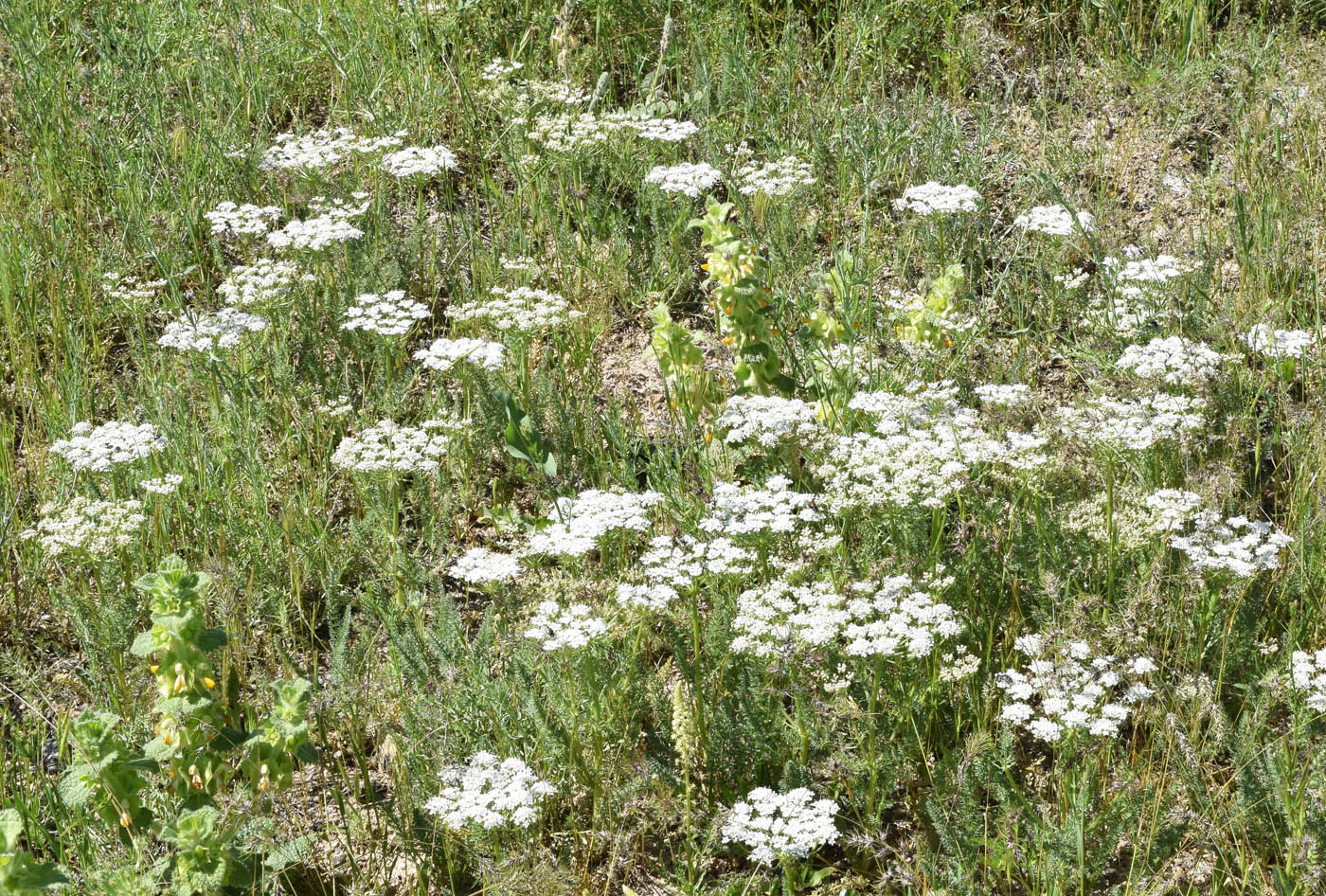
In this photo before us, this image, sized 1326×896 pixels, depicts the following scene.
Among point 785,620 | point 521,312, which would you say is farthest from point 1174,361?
point 521,312

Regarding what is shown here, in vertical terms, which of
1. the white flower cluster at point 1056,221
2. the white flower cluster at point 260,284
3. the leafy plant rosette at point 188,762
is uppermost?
the white flower cluster at point 1056,221

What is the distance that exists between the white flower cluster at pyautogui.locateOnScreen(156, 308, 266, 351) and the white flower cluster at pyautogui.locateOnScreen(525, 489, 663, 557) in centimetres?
148

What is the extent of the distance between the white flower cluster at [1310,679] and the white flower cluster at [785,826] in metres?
1.13

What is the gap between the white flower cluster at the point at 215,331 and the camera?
149 inches

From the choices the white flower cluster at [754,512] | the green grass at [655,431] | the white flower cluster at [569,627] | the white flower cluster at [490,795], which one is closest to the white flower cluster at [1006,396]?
the green grass at [655,431]

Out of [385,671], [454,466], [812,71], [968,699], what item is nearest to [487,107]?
[812,71]

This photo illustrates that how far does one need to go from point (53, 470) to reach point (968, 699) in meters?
2.96

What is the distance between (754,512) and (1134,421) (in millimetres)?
1015

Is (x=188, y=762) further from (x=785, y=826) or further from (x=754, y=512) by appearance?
(x=754, y=512)

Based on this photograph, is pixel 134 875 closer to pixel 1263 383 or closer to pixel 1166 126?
pixel 1263 383

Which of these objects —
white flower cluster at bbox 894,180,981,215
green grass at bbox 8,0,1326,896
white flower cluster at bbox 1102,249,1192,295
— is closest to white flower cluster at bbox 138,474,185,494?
green grass at bbox 8,0,1326,896

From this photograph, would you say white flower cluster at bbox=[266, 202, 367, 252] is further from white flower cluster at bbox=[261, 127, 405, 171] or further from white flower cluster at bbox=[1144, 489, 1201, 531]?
white flower cluster at bbox=[1144, 489, 1201, 531]

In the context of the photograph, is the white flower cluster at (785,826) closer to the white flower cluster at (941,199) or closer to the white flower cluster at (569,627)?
the white flower cluster at (569,627)

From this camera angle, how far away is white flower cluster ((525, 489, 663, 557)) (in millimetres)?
2744
